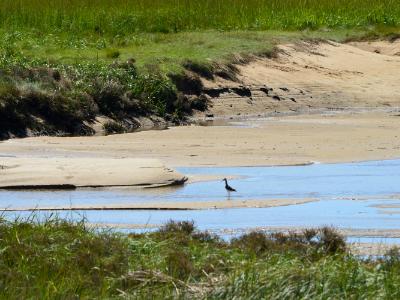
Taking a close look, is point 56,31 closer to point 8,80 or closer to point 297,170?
point 8,80

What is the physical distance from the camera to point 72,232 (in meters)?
11.2

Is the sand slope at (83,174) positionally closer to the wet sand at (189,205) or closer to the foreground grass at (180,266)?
the wet sand at (189,205)

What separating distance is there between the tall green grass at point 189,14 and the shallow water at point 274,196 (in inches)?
516

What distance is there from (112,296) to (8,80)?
14.5 m

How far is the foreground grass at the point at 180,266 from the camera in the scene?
9258 millimetres

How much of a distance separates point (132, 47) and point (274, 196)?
12740 millimetres

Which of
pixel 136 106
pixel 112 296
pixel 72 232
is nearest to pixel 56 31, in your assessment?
pixel 136 106

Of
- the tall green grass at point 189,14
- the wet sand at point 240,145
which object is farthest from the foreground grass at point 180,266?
the tall green grass at point 189,14

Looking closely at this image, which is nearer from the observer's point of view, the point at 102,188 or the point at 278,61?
the point at 102,188

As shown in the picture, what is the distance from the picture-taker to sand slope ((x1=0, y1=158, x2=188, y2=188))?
16.8 m

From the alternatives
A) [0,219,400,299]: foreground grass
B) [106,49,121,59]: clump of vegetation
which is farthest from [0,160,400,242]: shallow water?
[106,49,121,59]: clump of vegetation

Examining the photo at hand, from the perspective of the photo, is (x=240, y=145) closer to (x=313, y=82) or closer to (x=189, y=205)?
(x=189, y=205)

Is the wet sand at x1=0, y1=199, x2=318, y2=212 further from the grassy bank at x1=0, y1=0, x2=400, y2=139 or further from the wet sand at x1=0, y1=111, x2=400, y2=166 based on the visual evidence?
the grassy bank at x1=0, y1=0, x2=400, y2=139

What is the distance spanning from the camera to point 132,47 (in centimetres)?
2855
